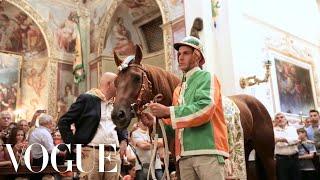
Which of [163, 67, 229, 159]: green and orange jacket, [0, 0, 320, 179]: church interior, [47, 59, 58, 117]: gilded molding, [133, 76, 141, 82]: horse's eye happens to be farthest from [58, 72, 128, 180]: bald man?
[47, 59, 58, 117]: gilded molding

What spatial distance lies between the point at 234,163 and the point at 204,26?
600 cm

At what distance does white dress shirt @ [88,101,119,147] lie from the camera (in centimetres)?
412

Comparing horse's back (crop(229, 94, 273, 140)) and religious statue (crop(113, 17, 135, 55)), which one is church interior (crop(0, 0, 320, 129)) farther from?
horse's back (crop(229, 94, 273, 140))

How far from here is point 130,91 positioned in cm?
289

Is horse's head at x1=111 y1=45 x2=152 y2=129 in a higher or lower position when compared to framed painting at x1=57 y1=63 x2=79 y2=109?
lower

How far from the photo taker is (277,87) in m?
10.7

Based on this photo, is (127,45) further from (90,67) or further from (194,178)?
(194,178)

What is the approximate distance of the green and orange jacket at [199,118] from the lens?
8.76 ft

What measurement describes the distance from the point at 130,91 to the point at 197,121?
0.59m

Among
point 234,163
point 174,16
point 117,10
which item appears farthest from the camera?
point 117,10

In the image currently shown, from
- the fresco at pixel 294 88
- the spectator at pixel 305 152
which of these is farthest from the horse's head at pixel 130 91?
the fresco at pixel 294 88

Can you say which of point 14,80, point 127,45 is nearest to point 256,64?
point 127,45

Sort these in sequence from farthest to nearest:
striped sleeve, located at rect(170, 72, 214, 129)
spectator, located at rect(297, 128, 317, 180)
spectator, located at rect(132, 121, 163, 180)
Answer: spectator, located at rect(297, 128, 317, 180), spectator, located at rect(132, 121, 163, 180), striped sleeve, located at rect(170, 72, 214, 129)

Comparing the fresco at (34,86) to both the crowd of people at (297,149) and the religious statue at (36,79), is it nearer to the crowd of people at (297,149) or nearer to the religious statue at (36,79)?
the religious statue at (36,79)
